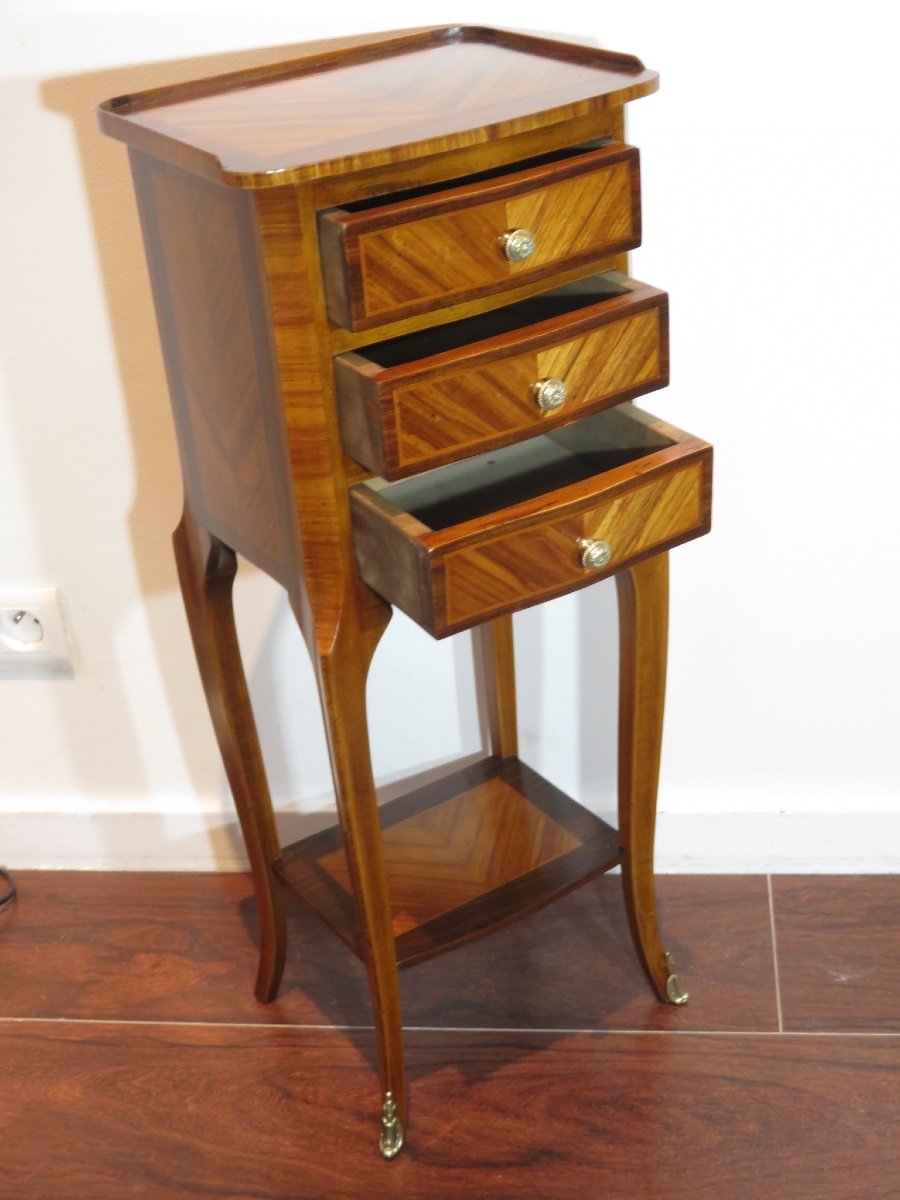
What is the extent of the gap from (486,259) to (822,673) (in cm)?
78

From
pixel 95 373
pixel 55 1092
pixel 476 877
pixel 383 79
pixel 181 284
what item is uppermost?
pixel 383 79

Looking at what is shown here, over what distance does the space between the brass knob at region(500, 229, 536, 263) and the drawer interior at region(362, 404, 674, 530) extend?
0.67 ft

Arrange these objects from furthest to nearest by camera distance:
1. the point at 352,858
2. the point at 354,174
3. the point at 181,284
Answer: the point at 352,858 < the point at 181,284 < the point at 354,174

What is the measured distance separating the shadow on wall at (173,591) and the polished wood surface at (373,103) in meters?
0.13

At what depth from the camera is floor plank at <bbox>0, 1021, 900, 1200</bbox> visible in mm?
1349

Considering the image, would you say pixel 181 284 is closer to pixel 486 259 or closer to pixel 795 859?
pixel 486 259

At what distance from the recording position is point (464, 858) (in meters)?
1.47

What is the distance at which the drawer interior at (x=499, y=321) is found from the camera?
110cm

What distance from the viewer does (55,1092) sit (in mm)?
1481

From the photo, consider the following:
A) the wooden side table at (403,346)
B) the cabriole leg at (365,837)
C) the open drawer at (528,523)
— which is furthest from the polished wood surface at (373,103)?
the cabriole leg at (365,837)

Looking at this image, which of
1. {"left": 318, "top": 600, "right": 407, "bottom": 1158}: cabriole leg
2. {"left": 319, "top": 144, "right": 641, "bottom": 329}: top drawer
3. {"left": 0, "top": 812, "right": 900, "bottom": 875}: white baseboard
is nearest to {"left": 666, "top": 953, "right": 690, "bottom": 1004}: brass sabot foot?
{"left": 0, "top": 812, "right": 900, "bottom": 875}: white baseboard

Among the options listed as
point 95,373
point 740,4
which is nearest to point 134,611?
point 95,373

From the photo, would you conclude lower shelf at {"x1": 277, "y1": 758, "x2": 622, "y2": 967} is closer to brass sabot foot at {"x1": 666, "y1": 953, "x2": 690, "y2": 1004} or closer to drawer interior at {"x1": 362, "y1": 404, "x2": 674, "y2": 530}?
brass sabot foot at {"x1": 666, "y1": 953, "x2": 690, "y2": 1004}

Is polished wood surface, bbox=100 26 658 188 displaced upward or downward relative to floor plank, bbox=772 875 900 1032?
upward
